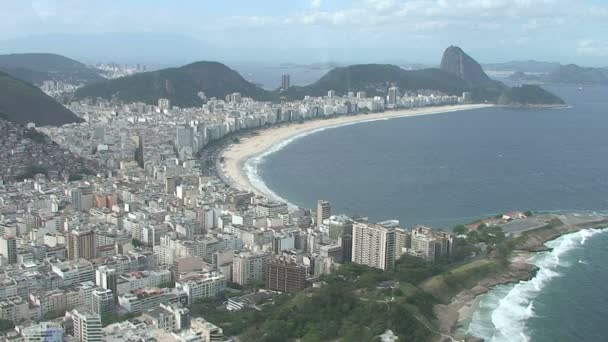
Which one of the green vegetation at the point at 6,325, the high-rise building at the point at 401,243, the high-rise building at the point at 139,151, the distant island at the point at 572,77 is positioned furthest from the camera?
the distant island at the point at 572,77

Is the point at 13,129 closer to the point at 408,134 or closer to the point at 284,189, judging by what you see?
the point at 284,189

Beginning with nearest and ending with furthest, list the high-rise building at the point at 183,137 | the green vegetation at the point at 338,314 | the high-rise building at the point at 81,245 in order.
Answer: the green vegetation at the point at 338,314, the high-rise building at the point at 81,245, the high-rise building at the point at 183,137

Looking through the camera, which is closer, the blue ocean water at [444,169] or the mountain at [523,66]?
the blue ocean water at [444,169]

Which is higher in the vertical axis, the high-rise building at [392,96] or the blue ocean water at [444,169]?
the high-rise building at [392,96]

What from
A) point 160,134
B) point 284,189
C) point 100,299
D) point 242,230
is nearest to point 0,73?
point 160,134

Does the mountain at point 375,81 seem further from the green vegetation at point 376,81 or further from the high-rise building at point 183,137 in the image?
the high-rise building at point 183,137

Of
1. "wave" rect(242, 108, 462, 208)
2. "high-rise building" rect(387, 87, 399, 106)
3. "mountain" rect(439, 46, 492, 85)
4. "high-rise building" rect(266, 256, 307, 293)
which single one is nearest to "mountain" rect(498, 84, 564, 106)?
"high-rise building" rect(387, 87, 399, 106)

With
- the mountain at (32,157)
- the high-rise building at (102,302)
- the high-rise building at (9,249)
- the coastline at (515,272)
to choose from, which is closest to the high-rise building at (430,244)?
the coastline at (515,272)
